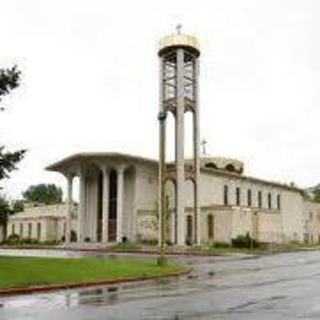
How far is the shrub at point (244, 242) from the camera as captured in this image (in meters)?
78.2

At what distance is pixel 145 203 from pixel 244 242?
12.9 metres

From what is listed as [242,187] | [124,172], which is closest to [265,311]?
[124,172]

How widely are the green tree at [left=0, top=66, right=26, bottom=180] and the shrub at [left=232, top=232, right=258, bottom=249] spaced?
161 ft

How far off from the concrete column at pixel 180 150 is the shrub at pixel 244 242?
531cm

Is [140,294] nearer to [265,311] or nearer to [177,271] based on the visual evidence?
[265,311]

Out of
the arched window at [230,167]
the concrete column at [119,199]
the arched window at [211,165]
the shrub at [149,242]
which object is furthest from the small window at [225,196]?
the concrete column at [119,199]

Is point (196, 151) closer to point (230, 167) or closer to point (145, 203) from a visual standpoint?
point (145, 203)

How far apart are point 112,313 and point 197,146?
64.8 m

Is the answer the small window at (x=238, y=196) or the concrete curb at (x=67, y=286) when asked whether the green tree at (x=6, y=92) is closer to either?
the concrete curb at (x=67, y=286)

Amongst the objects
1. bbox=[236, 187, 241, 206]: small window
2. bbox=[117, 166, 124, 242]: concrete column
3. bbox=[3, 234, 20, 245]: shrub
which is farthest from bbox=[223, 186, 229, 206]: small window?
bbox=[3, 234, 20, 245]: shrub

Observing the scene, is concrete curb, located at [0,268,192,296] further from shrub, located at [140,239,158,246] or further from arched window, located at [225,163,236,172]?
arched window, located at [225,163,236,172]

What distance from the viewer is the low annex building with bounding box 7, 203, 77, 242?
110375 mm

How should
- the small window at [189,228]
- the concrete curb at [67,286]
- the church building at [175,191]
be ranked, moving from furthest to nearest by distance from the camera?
the small window at [189,228] → the church building at [175,191] → the concrete curb at [67,286]

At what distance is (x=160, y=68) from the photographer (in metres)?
81.4
